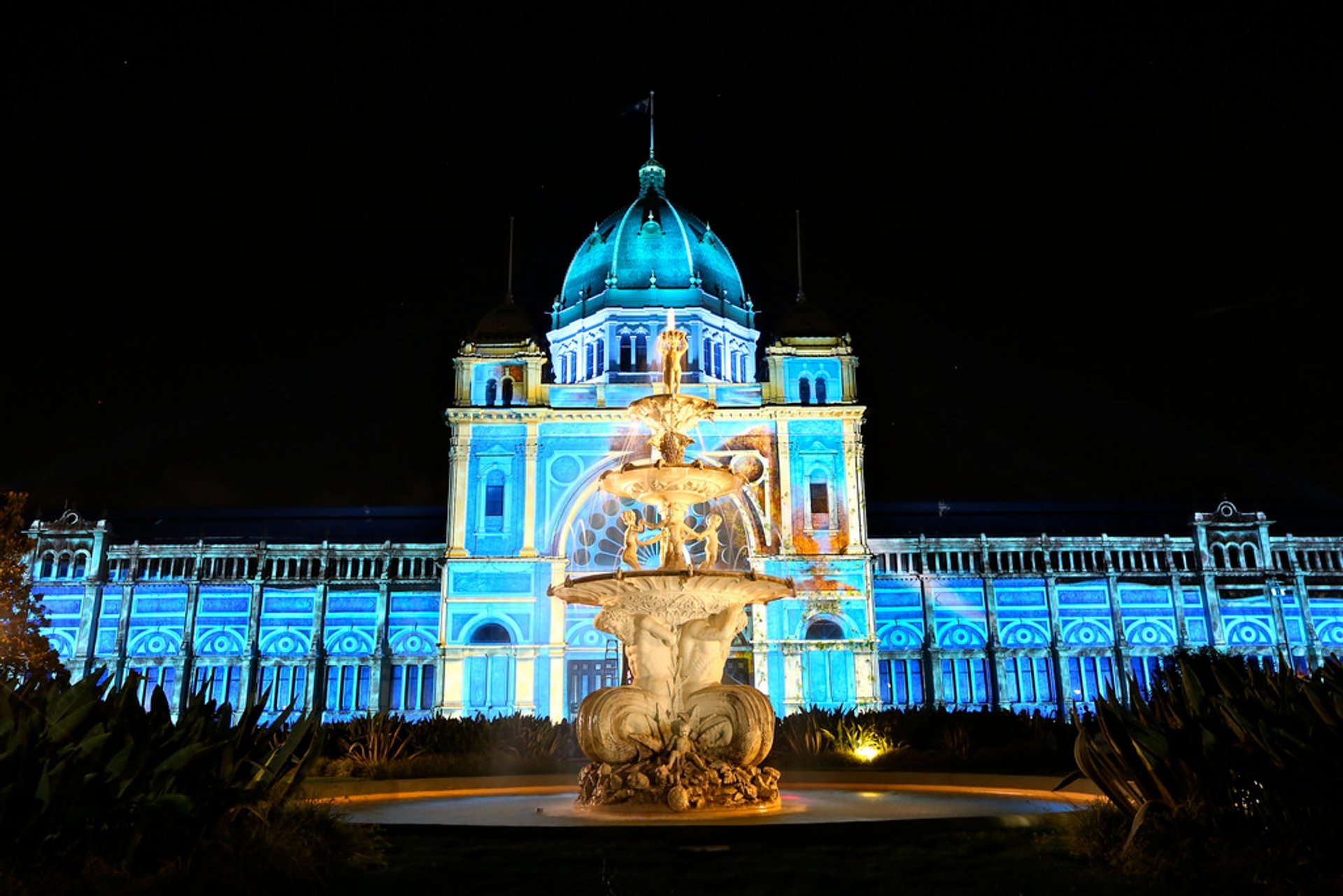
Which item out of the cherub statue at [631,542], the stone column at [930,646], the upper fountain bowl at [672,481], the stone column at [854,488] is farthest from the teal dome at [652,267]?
the cherub statue at [631,542]

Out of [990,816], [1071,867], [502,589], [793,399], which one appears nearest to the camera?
[1071,867]

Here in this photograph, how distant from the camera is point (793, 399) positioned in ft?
136

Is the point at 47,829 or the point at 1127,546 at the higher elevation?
the point at 1127,546

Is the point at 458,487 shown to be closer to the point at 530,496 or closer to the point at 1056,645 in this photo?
the point at 530,496

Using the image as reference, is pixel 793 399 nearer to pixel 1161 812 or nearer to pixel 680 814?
pixel 680 814

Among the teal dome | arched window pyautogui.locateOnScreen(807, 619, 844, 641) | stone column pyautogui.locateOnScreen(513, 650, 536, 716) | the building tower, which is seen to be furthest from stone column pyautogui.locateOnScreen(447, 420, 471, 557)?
arched window pyautogui.locateOnScreen(807, 619, 844, 641)

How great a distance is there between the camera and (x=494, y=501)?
39688mm

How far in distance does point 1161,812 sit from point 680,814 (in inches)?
200

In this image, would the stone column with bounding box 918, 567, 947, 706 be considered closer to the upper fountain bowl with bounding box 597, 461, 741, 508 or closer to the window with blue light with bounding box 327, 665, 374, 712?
the window with blue light with bounding box 327, 665, 374, 712

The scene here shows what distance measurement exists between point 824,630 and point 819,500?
465 centimetres

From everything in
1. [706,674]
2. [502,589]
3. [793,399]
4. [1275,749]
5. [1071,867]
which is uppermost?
[793,399]

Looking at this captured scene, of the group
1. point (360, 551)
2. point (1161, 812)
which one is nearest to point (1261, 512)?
point (360, 551)

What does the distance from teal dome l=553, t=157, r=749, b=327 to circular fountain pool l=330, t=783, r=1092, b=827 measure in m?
33.2

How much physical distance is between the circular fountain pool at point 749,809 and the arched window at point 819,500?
75.8 ft
